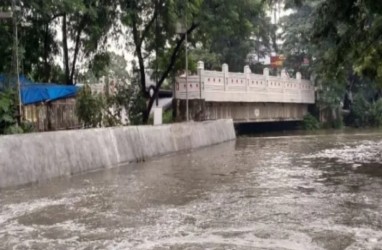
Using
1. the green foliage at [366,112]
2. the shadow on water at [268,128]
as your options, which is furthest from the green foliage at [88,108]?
the green foliage at [366,112]

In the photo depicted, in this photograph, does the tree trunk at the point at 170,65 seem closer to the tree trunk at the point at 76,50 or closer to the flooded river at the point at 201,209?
the tree trunk at the point at 76,50

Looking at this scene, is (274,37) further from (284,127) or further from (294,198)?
(294,198)

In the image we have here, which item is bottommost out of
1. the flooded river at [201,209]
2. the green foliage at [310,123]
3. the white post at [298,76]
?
the flooded river at [201,209]

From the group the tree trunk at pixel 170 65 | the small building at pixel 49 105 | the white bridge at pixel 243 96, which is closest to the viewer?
the small building at pixel 49 105

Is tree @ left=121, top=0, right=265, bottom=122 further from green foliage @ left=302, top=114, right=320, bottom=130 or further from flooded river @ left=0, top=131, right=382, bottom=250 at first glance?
green foliage @ left=302, top=114, right=320, bottom=130

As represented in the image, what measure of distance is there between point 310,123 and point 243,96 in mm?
10980

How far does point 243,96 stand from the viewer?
31406 mm

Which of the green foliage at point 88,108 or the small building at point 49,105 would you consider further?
the green foliage at point 88,108

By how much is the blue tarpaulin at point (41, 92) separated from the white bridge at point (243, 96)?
256 inches

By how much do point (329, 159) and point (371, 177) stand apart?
396cm

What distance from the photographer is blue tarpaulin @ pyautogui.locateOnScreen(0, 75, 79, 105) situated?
15.1 metres

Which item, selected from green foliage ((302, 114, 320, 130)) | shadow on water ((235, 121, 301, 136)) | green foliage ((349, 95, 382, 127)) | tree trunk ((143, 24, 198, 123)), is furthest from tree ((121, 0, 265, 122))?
green foliage ((349, 95, 382, 127))

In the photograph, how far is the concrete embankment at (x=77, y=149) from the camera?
383 inches

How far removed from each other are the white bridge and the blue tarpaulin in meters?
6.49
